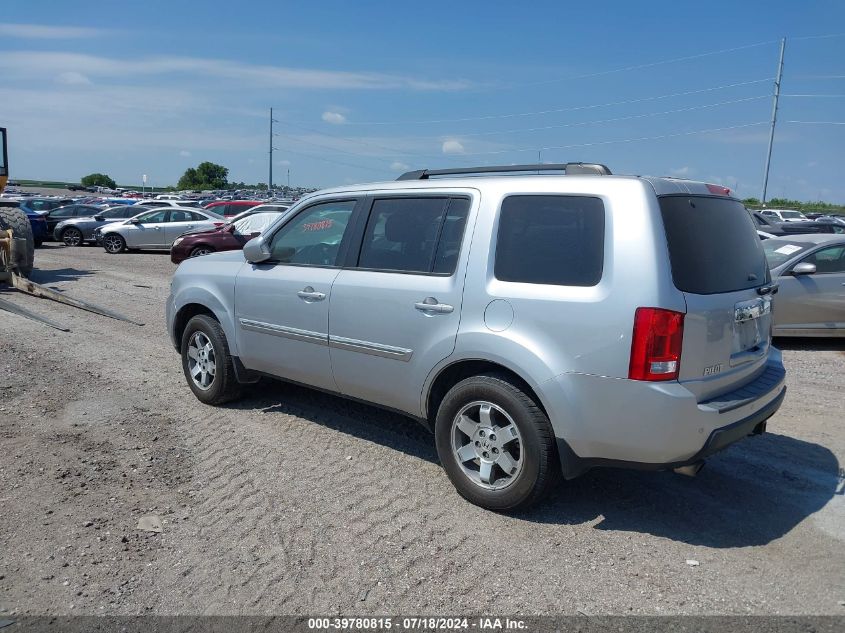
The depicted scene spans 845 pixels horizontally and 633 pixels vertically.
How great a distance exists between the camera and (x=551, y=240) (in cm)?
402

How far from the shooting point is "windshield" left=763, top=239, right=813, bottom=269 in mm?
9633

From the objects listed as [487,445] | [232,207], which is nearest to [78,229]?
[232,207]

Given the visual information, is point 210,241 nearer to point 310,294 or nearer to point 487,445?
point 310,294

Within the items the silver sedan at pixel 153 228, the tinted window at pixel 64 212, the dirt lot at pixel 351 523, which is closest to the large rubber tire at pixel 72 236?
the tinted window at pixel 64 212

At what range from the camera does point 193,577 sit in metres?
3.55

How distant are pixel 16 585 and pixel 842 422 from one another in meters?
6.17

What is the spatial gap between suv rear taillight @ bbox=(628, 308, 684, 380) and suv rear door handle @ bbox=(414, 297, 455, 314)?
1.16 m

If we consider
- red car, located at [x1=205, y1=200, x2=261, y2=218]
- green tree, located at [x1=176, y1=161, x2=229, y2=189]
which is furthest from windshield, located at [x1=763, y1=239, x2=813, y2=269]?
green tree, located at [x1=176, y1=161, x2=229, y2=189]

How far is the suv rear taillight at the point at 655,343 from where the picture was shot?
3.56 metres

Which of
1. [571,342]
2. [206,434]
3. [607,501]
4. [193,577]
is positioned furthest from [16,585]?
[607,501]

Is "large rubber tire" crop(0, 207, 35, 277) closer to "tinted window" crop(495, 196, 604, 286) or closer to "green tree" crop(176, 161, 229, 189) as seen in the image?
"tinted window" crop(495, 196, 604, 286)

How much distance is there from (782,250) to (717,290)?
22.7 feet

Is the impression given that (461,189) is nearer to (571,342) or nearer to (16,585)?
(571,342)

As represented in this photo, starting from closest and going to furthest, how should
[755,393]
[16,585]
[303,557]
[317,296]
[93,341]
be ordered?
1. [16,585]
2. [303,557]
3. [755,393]
4. [317,296]
5. [93,341]
